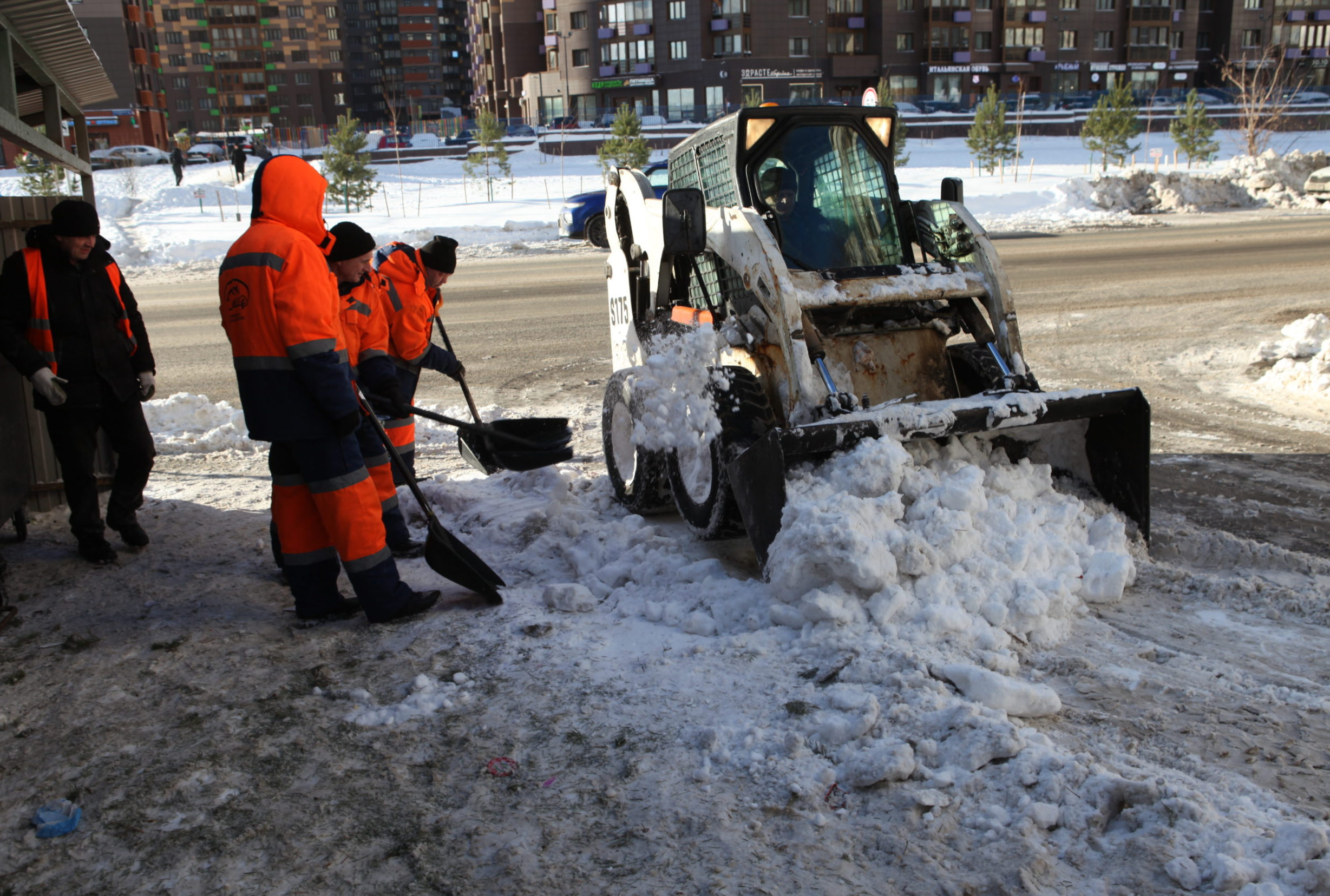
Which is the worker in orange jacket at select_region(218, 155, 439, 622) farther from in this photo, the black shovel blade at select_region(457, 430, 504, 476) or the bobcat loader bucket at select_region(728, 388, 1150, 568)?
the bobcat loader bucket at select_region(728, 388, 1150, 568)

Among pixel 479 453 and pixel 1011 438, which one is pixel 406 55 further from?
pixel 1011 438

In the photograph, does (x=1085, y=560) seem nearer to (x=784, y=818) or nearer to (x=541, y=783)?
(x=784, y=818)

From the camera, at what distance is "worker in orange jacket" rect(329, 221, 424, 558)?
4625 mm

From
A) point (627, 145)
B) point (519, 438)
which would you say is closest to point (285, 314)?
point (519, 438)

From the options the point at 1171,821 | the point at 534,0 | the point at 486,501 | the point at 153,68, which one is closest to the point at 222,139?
the point at 153,68

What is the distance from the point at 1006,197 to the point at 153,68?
243 ft

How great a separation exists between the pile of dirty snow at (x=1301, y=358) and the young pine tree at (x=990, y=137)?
89.7 feet

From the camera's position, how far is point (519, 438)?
5.12 meters

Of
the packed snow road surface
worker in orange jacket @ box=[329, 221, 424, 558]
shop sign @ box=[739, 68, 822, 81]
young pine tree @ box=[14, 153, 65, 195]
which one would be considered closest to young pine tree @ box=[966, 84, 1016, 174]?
shop sign @ box=[739, 68, 822, 81]

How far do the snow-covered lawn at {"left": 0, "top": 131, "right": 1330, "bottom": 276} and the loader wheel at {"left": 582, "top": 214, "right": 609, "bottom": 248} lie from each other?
897 cm

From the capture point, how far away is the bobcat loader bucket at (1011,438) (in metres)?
4.02

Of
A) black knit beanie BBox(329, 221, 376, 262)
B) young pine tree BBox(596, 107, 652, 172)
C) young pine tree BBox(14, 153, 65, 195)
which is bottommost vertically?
black knit beanie BBox(329, 221, 376, 262)

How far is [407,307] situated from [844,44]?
6299cm

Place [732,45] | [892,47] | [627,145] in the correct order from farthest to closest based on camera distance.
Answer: [892,47]
[732,45]
[627,145]
